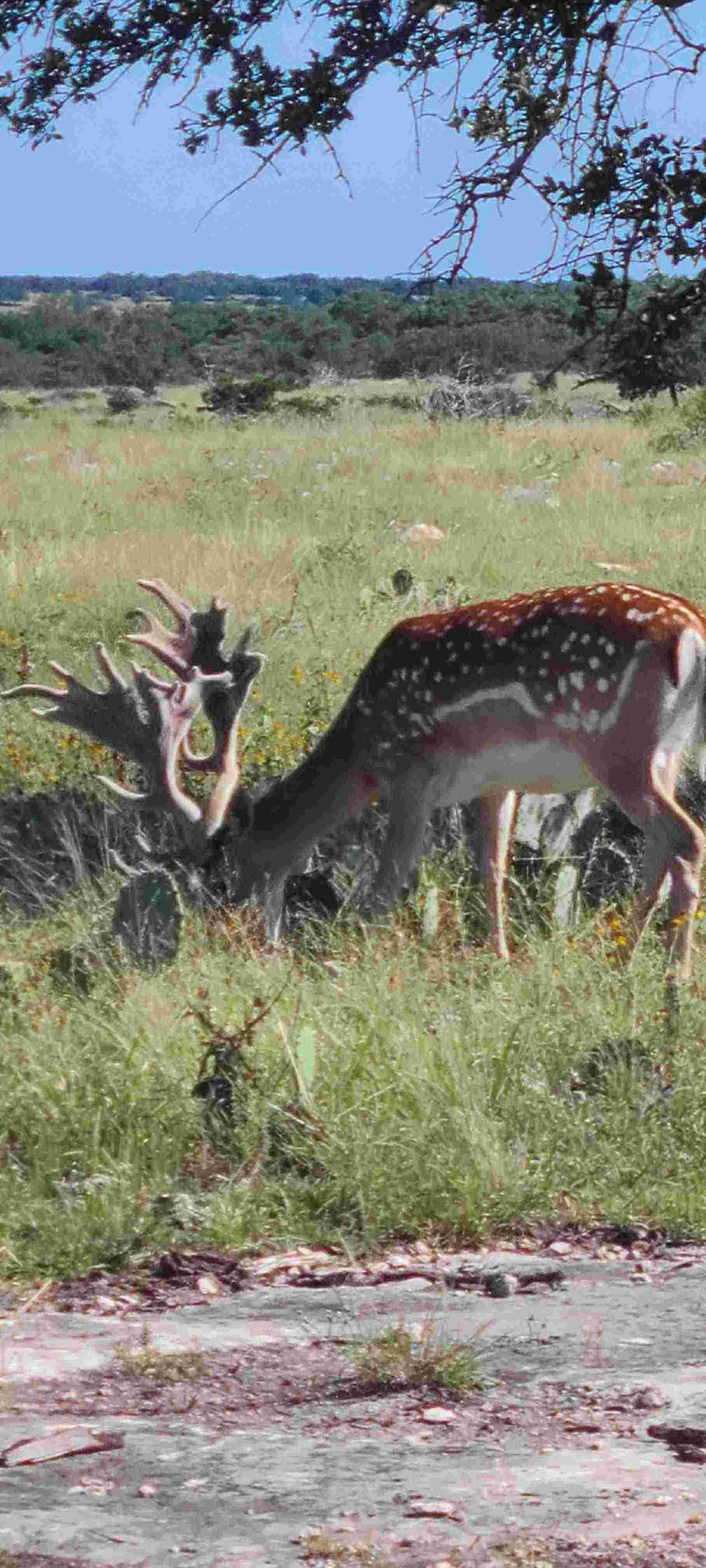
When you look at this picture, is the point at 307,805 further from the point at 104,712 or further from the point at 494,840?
the point at 104,712

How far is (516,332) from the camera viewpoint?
188 feet

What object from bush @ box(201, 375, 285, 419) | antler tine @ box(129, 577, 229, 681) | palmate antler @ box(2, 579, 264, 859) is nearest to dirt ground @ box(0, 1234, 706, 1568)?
Result: palmate antler @ box(2, 579, 264, 859)

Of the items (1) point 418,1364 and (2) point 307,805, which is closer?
(1) point 418,1364

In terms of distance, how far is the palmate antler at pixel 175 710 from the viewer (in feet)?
27.6

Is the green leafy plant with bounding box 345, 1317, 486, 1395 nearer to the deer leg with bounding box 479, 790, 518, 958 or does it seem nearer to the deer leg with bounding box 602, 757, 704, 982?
the deer leg with bounding box 602, 757, 704, 982

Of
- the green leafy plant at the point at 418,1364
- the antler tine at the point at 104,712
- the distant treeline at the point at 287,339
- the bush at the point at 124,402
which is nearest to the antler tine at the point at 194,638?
the antler tine at the point at 104,712

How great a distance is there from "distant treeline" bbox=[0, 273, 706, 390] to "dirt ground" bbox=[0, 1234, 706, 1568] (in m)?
37.4

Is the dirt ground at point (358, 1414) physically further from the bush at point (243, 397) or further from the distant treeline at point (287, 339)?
the distant treeline at point (287, 339)

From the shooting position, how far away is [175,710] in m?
8.63

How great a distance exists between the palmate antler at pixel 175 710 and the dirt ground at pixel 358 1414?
364 cm

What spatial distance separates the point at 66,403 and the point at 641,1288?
4627 centimetres

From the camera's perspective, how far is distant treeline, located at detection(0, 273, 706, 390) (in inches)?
2181

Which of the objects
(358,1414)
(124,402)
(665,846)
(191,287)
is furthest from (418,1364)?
(191,287)

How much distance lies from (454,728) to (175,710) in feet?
3.99
